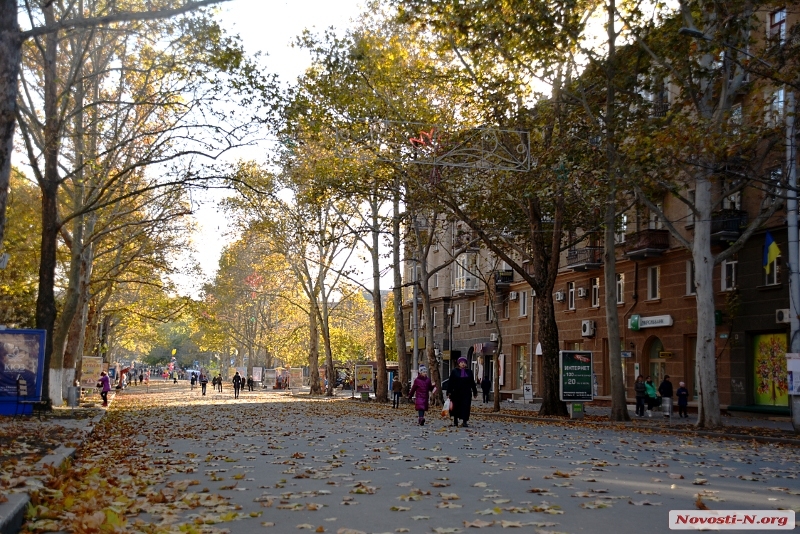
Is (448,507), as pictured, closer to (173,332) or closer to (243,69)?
(243,69)

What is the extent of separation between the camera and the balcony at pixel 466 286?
55.0 metres

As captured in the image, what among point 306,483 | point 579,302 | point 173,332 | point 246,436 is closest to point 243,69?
point 246,436

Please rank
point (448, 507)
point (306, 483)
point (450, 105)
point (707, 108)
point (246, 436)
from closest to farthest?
point (448, 507), point (306, 483), point (246, 436), point (707, 108), point (450, 105)

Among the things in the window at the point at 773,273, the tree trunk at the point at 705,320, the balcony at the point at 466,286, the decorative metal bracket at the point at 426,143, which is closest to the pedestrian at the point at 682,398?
the window at the point at 773,273

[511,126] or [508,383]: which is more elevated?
[511,126]

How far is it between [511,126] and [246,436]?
12801 millimetres

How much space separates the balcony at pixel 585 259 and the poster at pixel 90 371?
22.5 meters

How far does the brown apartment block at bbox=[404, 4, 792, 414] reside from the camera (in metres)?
30.0

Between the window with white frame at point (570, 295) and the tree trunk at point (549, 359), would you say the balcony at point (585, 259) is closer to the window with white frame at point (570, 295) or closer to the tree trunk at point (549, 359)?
the window with white frame at point (570, 295)

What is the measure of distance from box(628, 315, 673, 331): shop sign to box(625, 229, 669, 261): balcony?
2.50 metres

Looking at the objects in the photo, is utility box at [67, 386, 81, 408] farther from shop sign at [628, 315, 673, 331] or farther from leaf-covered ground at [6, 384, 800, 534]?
shop sign at [628, 315, 673, 331]

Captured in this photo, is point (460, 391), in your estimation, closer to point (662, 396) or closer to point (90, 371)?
point (662, 396)

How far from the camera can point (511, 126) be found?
2702 centimetres

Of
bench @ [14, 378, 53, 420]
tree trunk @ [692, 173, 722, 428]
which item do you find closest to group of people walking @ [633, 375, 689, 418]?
tree trunk @ [692, 173, 722, 428]
